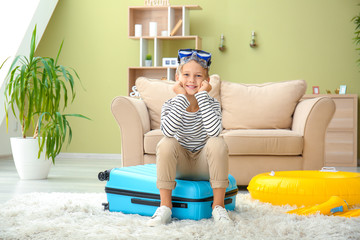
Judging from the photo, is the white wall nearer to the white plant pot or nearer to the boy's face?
the white plant pot

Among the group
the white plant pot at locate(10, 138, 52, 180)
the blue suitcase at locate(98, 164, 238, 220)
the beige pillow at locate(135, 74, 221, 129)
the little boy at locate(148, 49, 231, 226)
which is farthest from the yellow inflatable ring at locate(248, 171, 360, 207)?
the white plant pot at locate(10, 138, 52, 180)

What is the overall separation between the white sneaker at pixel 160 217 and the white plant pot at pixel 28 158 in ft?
6.58

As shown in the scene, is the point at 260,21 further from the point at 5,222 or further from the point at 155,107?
the point at 5,222

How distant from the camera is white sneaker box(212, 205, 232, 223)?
1.93 m

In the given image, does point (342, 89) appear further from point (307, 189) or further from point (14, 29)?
point (14, 29)

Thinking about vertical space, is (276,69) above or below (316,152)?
above

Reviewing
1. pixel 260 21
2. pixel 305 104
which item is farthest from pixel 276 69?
pixel 305 104

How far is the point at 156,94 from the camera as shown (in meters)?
3.71

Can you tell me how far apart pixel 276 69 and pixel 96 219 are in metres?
4.06

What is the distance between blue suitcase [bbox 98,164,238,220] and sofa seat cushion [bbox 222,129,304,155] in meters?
0.89

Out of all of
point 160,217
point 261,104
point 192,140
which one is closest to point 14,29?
point 261,104

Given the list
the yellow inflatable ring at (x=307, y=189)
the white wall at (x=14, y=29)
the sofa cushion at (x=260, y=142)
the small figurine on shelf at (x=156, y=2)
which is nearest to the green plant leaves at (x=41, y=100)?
the sofa cushion at (x=260, y=142)

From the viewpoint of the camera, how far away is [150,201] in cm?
214

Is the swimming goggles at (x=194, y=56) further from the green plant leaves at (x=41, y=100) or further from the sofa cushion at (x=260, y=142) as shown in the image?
the green plant leaves at (x=41, y=100)
